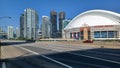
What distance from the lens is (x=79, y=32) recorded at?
182 meters

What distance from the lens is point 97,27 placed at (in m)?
165

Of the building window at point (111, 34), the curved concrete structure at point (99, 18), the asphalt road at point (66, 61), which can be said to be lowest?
the asphalt road at point (66, 61)

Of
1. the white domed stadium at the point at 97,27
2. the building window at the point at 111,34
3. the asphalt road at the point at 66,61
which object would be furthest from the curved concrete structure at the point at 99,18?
the asphalt road at the point at 66,61

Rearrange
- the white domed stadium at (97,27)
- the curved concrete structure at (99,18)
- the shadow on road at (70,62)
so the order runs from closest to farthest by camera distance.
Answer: the shadow on road at (70,62)
the white domed stadium at (97,27)
the curved concrete structure at (99,18)

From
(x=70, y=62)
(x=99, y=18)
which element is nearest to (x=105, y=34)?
(x=99, y=18)

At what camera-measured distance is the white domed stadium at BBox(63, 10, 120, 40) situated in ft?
519

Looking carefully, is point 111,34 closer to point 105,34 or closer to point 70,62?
point 105,34

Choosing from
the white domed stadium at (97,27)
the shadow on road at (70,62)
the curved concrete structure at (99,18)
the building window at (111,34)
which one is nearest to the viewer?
the shadow on road at (70,62)

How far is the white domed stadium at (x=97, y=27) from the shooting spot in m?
158

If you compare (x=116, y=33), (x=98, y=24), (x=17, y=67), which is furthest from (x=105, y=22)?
(x=17, y=67)

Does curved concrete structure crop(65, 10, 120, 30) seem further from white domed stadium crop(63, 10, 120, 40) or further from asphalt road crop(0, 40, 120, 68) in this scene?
asphalt road crop(0, 40, 120, 68)

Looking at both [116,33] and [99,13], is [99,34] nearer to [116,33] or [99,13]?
[116,33]

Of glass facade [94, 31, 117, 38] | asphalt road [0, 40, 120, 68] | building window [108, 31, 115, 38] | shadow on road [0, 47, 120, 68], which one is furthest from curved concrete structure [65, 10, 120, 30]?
shadow on road [0, 47, 120, 68]

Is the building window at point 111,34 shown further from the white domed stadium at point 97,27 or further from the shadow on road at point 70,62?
the shadow on road at point 70,62
